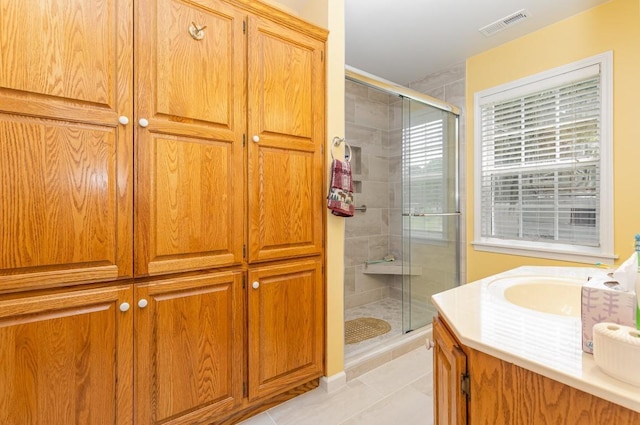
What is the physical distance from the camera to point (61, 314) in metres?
1.14

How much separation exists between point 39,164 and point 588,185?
313 cm

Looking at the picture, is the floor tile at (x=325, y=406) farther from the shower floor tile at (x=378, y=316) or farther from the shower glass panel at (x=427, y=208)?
the shower glass panel at (x=427, y=208)

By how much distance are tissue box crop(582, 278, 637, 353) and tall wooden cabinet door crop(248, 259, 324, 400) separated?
130 cm

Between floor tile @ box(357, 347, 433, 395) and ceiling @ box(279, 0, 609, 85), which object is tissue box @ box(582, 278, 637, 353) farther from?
ceiling @ box(279, 0, 609, 85)

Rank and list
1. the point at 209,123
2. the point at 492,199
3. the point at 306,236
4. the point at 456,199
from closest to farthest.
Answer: the point at 209,123, the point at 306,236, the point at 492,199, the point at 456,199

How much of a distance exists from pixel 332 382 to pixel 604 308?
157 cm

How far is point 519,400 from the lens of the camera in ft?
2.20

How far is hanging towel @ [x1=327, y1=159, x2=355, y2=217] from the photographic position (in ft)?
5.88

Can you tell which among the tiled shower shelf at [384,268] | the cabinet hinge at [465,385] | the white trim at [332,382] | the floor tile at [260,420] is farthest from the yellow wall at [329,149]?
the tiled shower shelf at [384,268]

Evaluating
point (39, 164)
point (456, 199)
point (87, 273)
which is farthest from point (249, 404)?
point (456, 199)

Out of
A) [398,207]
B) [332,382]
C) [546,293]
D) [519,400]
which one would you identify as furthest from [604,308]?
[398,207]

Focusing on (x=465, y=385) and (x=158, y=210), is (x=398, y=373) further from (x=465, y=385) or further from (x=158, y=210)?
(x=158, y=210)

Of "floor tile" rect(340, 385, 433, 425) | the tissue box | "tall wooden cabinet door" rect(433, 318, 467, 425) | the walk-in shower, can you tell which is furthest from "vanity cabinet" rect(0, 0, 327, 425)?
the tissue box

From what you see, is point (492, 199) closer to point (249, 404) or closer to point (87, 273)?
point (249, 404)
